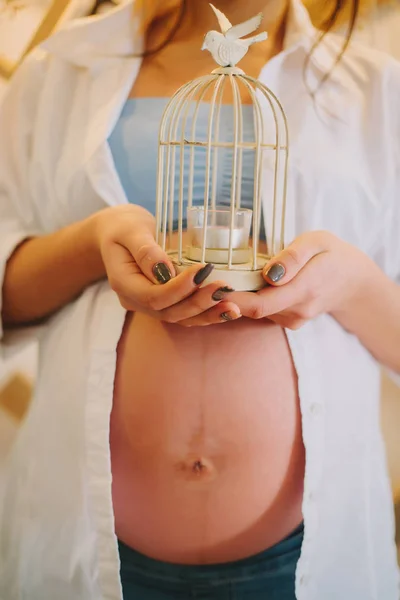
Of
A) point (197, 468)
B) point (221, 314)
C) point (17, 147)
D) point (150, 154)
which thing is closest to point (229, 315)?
point (221, 314)

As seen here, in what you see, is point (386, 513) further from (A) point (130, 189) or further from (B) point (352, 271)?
(A) point (130, 189)

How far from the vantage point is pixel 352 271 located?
0.66m

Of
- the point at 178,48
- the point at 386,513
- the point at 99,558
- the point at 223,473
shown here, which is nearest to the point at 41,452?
the point at 99,558

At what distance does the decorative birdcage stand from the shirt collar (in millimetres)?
117

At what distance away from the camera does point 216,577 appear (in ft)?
2.29

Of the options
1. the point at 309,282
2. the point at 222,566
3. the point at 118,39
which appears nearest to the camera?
the point at 309,282

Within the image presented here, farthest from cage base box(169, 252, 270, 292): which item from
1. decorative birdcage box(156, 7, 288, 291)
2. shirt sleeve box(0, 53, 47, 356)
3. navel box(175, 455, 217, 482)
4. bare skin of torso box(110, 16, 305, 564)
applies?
shirt sleeve box(0, 53, 47, 356)

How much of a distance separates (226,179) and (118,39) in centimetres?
27

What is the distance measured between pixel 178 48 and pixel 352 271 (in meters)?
0.43

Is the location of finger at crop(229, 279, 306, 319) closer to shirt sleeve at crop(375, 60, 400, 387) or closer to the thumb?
the thumb

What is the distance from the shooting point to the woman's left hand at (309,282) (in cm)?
53

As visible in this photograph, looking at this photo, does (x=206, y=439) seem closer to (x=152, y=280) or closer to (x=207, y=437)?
(x=207, y=437)

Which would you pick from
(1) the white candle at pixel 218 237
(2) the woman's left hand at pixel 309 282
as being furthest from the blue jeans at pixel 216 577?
(1) the white candle at pixel 218 237

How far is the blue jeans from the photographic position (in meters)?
0.70
